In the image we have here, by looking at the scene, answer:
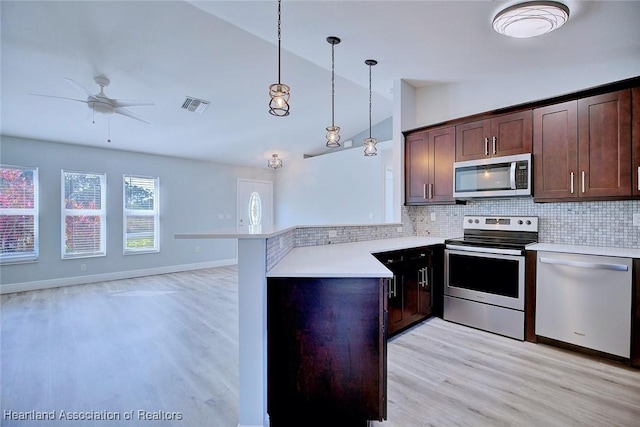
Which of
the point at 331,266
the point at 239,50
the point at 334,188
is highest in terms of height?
the point at 239,50

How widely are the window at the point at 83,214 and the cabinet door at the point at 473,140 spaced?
5.97 metres

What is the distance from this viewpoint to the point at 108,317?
11.8 ft

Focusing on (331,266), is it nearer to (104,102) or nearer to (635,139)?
(635,139)

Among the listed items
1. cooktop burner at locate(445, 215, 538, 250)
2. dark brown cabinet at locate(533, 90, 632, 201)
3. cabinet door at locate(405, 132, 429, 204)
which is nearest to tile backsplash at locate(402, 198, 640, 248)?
cooktop burner at locate(445, 215, 538, 250)

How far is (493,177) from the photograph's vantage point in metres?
3.21

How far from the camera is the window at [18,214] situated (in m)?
4.69

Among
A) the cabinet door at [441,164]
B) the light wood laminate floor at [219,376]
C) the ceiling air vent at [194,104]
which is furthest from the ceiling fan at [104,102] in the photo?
the cabinet door at [441,164]

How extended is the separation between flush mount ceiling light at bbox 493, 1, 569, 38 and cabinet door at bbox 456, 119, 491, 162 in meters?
1.01

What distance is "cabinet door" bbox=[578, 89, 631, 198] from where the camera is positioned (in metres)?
2.49

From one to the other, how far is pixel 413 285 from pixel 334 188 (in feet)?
12.6

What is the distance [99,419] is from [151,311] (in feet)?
7.10

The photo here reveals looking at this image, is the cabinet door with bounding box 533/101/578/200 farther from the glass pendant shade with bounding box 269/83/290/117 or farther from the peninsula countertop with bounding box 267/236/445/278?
the glass pendant shade with bounding box 269/83/290/117

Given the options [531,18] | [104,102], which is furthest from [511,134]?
[104,102]

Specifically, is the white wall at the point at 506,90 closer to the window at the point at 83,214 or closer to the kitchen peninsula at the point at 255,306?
the kitchen peninsula at the point at 255,306
